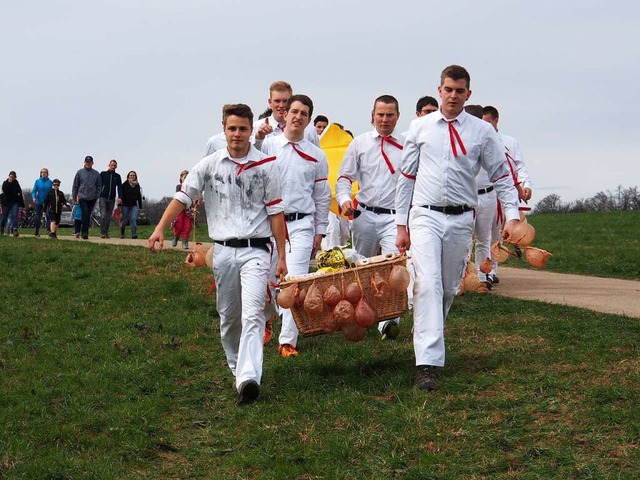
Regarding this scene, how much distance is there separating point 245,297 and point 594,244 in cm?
1258

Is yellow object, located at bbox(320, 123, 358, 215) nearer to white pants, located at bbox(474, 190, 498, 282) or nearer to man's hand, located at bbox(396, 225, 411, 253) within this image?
white pants, located at bbox(474, 190, 498, 282)

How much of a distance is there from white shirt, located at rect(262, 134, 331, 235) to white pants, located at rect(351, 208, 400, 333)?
0.47 m

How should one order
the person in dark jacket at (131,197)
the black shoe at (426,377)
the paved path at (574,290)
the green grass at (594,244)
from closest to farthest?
1. the black shoe at (426,377)
2. the paved path at (574,290)
3. the green grass at (594,244)
4. the person in dark jacket at (131,197)

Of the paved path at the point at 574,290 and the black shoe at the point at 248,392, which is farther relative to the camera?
the paved path at the point at 574,290

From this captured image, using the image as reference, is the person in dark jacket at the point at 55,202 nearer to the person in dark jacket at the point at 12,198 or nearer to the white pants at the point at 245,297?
the person in dark jacket at the point at 12,198

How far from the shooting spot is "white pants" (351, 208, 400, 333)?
941cm

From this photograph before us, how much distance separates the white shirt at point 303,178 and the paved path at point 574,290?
11.7ft

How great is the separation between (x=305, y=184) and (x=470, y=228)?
7.00ft

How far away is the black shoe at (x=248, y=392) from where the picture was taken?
7039 millimetres

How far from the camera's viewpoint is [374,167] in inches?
371

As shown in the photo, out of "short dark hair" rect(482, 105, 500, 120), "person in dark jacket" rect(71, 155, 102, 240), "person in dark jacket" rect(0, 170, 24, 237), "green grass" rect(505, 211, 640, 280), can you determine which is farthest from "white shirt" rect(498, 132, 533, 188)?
"person in dark jacket" rect(0, 170, 24, 237)

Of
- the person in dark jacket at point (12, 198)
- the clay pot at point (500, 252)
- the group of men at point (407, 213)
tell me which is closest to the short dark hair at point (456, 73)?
the group of men at point (407, 213)

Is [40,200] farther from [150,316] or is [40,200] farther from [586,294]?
[586,294]

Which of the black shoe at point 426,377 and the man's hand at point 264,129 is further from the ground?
the man's hand at point 264,129
